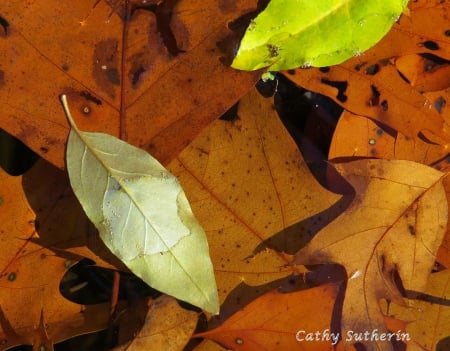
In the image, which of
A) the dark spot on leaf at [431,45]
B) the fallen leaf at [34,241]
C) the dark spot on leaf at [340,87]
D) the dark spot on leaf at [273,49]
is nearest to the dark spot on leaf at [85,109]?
the fallen leaf at [34,241]

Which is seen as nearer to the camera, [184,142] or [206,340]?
[184,142]

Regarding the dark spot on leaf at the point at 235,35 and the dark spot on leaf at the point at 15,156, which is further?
the dark spot on leaf at the point at 15,156

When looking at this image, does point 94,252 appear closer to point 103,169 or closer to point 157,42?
point 103,169

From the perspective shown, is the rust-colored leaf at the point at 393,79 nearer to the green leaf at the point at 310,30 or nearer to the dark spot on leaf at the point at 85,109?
the green leaf at the point at 310,30

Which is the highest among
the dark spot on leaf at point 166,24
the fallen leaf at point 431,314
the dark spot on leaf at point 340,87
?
the dark spot on leaf at point 166,24

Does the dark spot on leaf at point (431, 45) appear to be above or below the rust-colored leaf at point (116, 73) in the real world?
below

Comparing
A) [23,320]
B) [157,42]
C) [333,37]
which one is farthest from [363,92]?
[23,320]
